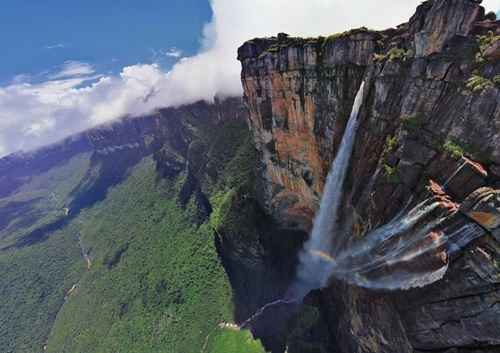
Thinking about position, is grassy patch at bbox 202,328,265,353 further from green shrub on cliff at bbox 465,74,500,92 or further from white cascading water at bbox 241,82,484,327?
green shrub on cliff at bbox 465,74,500,92

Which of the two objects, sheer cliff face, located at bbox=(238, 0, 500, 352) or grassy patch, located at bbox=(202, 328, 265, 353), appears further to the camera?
grassy patch, located at bbox=(202, 328, 265, 353)

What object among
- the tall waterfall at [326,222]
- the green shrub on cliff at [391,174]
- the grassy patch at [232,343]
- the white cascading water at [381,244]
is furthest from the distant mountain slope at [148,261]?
the green shrub on cliff at [391,174]

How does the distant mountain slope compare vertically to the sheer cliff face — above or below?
below

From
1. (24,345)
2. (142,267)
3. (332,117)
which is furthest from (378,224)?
(24,345)

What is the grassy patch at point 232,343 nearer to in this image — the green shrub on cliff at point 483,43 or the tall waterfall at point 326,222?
the tall waterfall at point 326,222

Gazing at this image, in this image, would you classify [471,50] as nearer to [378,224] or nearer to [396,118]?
[396,118]

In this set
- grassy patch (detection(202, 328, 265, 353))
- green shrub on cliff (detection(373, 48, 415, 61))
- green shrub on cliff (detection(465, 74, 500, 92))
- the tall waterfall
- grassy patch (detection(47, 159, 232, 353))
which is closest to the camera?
green shrub on cliff (detection(465, 74, 500, 92))

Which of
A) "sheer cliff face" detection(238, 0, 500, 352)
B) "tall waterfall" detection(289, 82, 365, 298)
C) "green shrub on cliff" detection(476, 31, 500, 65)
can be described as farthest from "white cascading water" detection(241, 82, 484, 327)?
"green shrub on cliff" detection(476, 31, 500, 65)

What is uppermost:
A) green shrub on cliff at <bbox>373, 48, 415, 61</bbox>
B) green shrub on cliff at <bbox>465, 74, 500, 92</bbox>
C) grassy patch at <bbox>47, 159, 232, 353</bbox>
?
green shrub on cliff at <bbox>373, 48, 415, 61</bbox>
